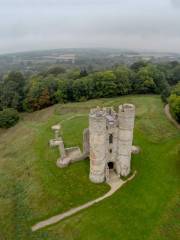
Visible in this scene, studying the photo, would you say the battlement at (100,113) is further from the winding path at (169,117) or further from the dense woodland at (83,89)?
the dense woodland at (83,89)

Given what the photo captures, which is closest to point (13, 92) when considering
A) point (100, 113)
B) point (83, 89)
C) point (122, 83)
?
point (83, 89)

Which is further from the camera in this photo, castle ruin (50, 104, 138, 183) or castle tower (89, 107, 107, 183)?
castle ruin (50, 104, 138, 183)

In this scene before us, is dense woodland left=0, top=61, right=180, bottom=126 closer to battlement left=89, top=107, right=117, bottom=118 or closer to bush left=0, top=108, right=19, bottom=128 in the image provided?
bush left=0, top=108, right=19, bottom=128

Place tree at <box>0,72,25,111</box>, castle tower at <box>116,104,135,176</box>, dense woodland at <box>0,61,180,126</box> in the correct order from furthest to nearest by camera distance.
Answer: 1. tree at <box>0,72,25,111</box>
2. dense woodland at <box>0,61,180,126</box>
3. castle tower at <box>116,104,135,176</box>

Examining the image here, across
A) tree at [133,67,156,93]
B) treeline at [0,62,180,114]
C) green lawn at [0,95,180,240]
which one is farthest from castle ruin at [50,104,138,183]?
tree at [133,67,156,93]

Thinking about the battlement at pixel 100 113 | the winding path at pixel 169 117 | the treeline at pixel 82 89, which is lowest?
the winding path at pixel 169 117

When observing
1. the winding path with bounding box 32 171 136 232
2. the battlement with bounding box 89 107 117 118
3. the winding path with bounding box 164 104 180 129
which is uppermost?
the battlement with bounding box 89 107 117 118

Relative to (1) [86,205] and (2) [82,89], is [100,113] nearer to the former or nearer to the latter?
(1) [86,205]

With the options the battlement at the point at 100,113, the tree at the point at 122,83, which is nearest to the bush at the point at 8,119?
the tree at the point at 122,83
